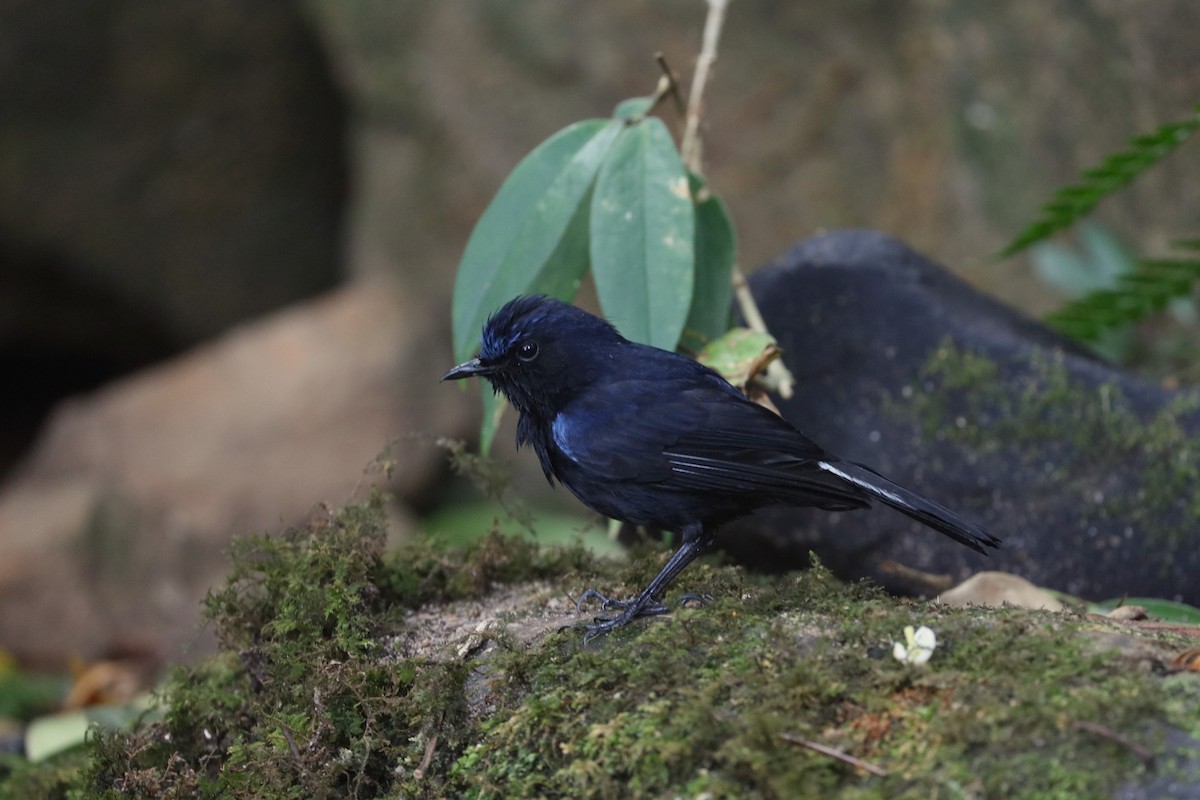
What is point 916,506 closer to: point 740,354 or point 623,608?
point 623,608

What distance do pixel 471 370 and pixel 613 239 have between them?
2.54ft

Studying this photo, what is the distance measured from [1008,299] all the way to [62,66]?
21.4 feet

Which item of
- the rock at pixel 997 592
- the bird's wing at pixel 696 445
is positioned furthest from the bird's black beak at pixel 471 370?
the rock at pixel 997 592

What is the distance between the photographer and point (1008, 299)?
23.2ft

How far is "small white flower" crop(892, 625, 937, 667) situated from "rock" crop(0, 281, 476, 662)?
494 cm

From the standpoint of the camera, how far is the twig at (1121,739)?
196 cm

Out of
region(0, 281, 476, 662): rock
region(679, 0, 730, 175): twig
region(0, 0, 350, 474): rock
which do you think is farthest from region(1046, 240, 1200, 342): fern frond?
region(0, 0, 350, 474): rock

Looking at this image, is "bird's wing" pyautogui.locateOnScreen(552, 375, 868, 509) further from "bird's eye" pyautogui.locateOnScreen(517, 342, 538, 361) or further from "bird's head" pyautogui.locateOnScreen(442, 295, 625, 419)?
"bird's eye" pyautogui.locateOnScreen(517, 342, 538, 361)

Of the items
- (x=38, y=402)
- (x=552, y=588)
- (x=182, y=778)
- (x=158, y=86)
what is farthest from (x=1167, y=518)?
(x=38, y=402)

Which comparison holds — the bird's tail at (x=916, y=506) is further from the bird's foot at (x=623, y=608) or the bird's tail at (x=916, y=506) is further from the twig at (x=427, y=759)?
the twig at (x=427, y=759)

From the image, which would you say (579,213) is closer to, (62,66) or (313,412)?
(313,412)

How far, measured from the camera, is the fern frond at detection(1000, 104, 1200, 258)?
13.4 feet

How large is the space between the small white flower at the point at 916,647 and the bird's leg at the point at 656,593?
720 millimetres

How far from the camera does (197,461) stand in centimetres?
797
